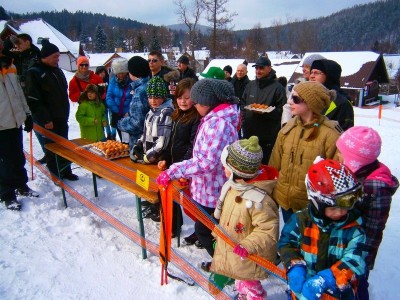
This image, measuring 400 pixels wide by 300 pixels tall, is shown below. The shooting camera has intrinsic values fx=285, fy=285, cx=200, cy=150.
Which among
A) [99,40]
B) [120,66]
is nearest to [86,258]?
[120,66]

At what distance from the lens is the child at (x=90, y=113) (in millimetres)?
5332

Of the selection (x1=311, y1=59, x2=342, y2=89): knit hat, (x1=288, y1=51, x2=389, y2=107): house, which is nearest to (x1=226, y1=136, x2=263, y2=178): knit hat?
(x1=311, y1=59, x2=342, y2=89): knit hat

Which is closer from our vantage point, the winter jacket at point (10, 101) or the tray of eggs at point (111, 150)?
the tray of eggs at point (111, 150)

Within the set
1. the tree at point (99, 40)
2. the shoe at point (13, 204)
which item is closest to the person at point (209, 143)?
the shoe at point (13, 204)

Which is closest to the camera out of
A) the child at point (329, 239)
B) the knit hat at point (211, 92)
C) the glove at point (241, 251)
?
the child at point (329, 239)

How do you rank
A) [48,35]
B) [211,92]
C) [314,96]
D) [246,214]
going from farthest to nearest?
1. [48,35]
2. [211,92]
3. [314,96]
4. [246,214]

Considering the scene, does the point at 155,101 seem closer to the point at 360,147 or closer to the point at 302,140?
the point at 302,140

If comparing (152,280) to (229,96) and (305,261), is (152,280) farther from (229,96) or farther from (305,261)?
(229,96)

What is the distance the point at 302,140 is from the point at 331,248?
0.98 m

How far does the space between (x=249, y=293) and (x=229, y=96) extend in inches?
67.7

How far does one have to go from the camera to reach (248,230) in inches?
86.2

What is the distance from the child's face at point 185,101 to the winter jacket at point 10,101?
2454 mm

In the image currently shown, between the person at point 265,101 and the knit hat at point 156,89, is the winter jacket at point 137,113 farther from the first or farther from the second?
the person at point 265,101

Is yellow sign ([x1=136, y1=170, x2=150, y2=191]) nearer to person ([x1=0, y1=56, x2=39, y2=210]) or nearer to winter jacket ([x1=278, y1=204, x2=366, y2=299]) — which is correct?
winter jacket ([x1=278, y1=204, x2=366, y2=299])
